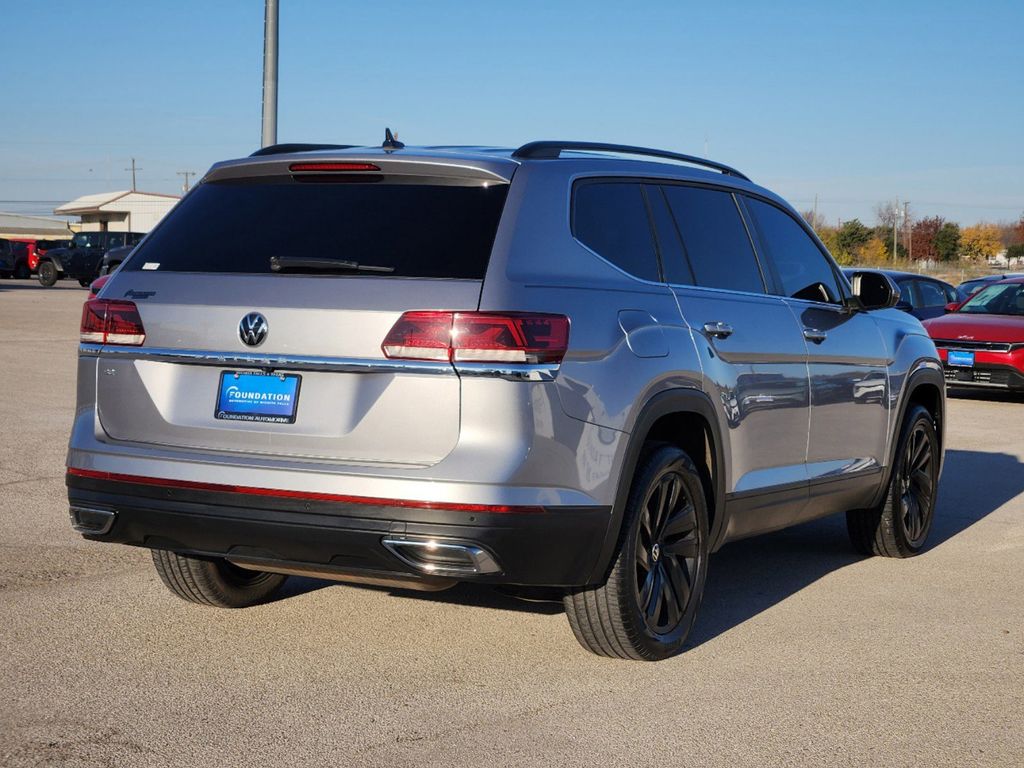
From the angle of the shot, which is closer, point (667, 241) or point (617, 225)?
point (617, 225)

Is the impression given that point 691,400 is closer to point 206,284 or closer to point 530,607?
point 530,607

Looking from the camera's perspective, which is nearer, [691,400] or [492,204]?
[492,204]

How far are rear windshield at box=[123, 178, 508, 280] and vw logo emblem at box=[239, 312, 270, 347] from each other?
0.22m

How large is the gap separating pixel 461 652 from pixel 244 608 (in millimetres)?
1169

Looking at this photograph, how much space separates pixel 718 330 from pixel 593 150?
0.88 m

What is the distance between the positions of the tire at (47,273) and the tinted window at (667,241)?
45.7 meters

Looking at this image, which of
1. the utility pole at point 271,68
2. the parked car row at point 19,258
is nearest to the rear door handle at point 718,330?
the utility pole at point 271,68

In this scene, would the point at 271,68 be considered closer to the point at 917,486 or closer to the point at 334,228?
the point at 917,486

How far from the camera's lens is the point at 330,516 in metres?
4.62

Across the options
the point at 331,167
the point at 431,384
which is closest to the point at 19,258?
the point at 331,167

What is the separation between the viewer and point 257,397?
4.78 m

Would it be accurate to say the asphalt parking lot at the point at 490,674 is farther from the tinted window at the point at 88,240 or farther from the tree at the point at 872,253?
the tree at the point at 872,253

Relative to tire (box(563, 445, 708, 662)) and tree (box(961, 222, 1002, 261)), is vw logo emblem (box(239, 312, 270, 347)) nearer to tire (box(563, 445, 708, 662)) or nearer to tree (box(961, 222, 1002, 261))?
tire (box(563, 445, 708, 662))

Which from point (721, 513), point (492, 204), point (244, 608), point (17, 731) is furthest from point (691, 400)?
point (17, 731)
